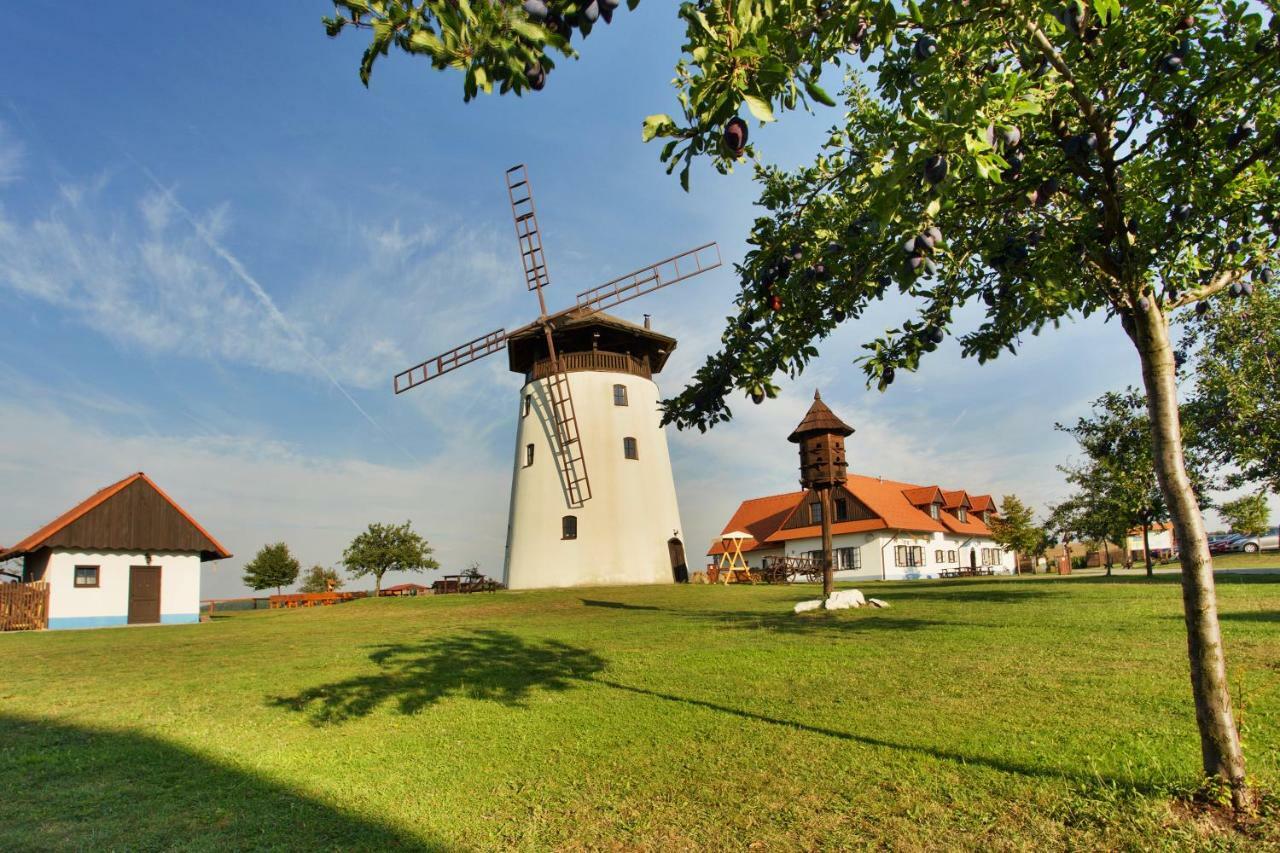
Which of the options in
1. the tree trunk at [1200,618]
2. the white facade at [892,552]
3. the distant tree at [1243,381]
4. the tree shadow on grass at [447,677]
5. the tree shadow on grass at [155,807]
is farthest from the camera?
the white facade at [892,552]

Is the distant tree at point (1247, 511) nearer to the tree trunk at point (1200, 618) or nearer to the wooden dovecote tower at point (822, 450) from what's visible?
the wooden dovecote tower at point (822, 450)

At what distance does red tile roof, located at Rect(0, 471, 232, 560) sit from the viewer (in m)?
27.0

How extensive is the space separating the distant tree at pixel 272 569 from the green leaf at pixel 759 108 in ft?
224

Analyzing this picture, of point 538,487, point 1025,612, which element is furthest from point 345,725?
point 538,487

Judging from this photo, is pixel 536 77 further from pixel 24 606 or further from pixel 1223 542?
pixel 1223 542

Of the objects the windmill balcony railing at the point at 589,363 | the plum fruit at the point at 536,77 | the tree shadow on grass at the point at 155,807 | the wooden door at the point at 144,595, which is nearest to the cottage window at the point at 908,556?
the windmill balcony railing at the point at 589,363

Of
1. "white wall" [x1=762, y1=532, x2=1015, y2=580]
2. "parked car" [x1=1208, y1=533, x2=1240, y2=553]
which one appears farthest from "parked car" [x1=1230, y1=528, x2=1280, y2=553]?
"white wall" [x1=762, y1=532, x2=1015, y2=580]

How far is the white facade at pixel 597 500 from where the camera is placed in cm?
3259

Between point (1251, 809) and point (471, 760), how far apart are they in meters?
5.96

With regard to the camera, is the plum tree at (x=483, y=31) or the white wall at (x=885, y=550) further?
the white wall at (x=885, y=550)

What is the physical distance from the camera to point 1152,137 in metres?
5.13

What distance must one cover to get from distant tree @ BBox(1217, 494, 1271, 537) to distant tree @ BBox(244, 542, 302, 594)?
6466 centimetres

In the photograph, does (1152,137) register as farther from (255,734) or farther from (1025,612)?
(1025,612)

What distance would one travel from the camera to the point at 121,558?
28.8 m
